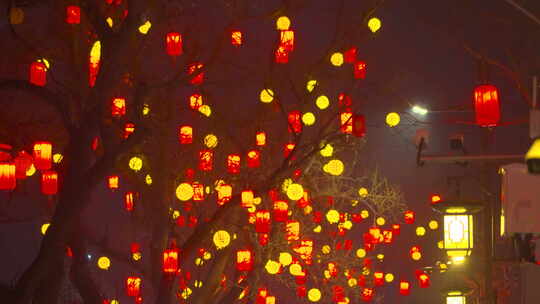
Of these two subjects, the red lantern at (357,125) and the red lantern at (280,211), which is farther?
the red lantern at (280,211)

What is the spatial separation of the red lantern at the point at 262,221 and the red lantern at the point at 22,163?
3779mm

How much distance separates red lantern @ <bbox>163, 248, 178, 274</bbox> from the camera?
11420 millimetres

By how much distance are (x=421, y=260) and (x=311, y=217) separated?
7.91m

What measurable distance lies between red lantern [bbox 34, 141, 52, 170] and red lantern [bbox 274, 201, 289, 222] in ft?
12.6

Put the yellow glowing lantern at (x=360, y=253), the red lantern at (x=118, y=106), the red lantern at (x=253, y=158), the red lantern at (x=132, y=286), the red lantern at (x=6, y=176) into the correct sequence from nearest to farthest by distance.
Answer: the red lantern at (x=6, y=176)
the red lantern at (x=118, y=106)
the red lantern at (x=253, y=158)
the red lantern at (x=132, y=286)
the yellow glowing lantern at (x=360, y=253)

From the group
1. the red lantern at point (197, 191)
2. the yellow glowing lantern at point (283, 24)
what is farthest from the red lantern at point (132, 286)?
the yellow glowing lantern at point (283, 24)

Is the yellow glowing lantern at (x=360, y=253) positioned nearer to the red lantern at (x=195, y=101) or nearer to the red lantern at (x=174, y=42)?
the red lantern at (x=195, y=101)

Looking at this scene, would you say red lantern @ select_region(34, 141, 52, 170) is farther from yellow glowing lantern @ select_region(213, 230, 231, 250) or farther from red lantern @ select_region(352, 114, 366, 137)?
red lantern @ select_region(352, 114, 366, 137)

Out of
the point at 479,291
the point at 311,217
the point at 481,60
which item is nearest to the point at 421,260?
the point at 311,217

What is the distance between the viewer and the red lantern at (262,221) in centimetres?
1331

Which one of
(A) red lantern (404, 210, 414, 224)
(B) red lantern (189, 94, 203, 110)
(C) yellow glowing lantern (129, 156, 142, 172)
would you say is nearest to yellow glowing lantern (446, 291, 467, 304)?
(B) red lantern (189, 94, 203, 110)

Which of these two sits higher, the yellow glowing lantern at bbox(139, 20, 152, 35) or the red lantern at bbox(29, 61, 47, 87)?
the yellow glowing lantern at bbox(139, 20, 152, 35)

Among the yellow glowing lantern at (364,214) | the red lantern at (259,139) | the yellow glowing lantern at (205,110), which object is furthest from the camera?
the yellow glowing lantern at (364,214)

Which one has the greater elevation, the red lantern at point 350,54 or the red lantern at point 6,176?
the red lantern at point 350,54
